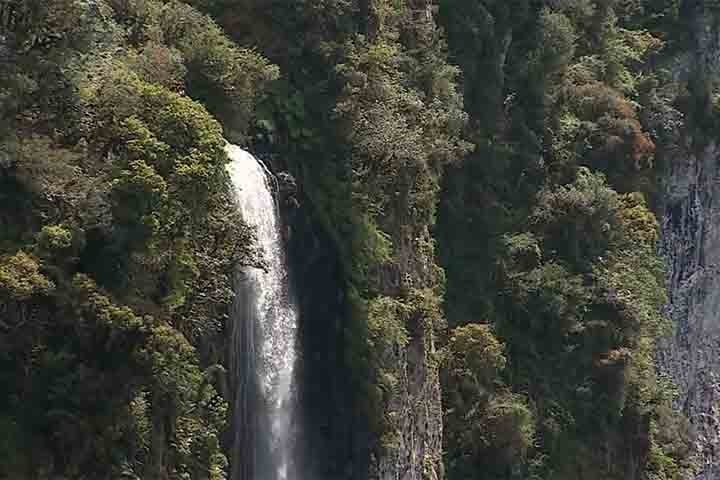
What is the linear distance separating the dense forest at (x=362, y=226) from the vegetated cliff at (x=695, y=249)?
0.62 feet

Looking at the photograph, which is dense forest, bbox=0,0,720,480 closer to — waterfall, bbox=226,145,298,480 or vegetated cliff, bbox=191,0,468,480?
vegetated cliff, bbox=191,0,468,480

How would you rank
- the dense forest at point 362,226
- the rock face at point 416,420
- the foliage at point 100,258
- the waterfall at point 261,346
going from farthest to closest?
the rock face at point 416,420
the waterfall at point 261,346
the dense forest at point 362,226
the foliage at point 100,258

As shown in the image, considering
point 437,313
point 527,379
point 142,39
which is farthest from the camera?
point 527,379

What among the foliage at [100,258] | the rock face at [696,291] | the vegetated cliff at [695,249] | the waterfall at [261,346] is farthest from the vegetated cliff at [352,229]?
the rock face at [696,291]

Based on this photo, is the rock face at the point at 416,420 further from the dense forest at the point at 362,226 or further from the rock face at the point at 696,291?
the rock face at the point at 696,291

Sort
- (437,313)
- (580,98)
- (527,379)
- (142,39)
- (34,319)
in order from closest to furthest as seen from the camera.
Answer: (34,319) < (142,39) < (437,313) < (527,379) < (580,98)

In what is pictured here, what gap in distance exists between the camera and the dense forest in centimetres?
1266

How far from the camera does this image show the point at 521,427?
22297 millimetres

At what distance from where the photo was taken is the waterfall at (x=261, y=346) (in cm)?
1542

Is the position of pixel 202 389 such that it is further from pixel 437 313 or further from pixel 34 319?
pixel 437 313

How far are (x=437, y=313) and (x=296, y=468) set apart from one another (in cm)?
540

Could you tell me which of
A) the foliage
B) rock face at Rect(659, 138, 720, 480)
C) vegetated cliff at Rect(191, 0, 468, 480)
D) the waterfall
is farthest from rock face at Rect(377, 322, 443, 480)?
rock face at Rect(659, 138, 720, 480)

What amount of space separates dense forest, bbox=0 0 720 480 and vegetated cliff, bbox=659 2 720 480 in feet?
0.62

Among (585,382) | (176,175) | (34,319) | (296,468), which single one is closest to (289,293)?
(296,468)
